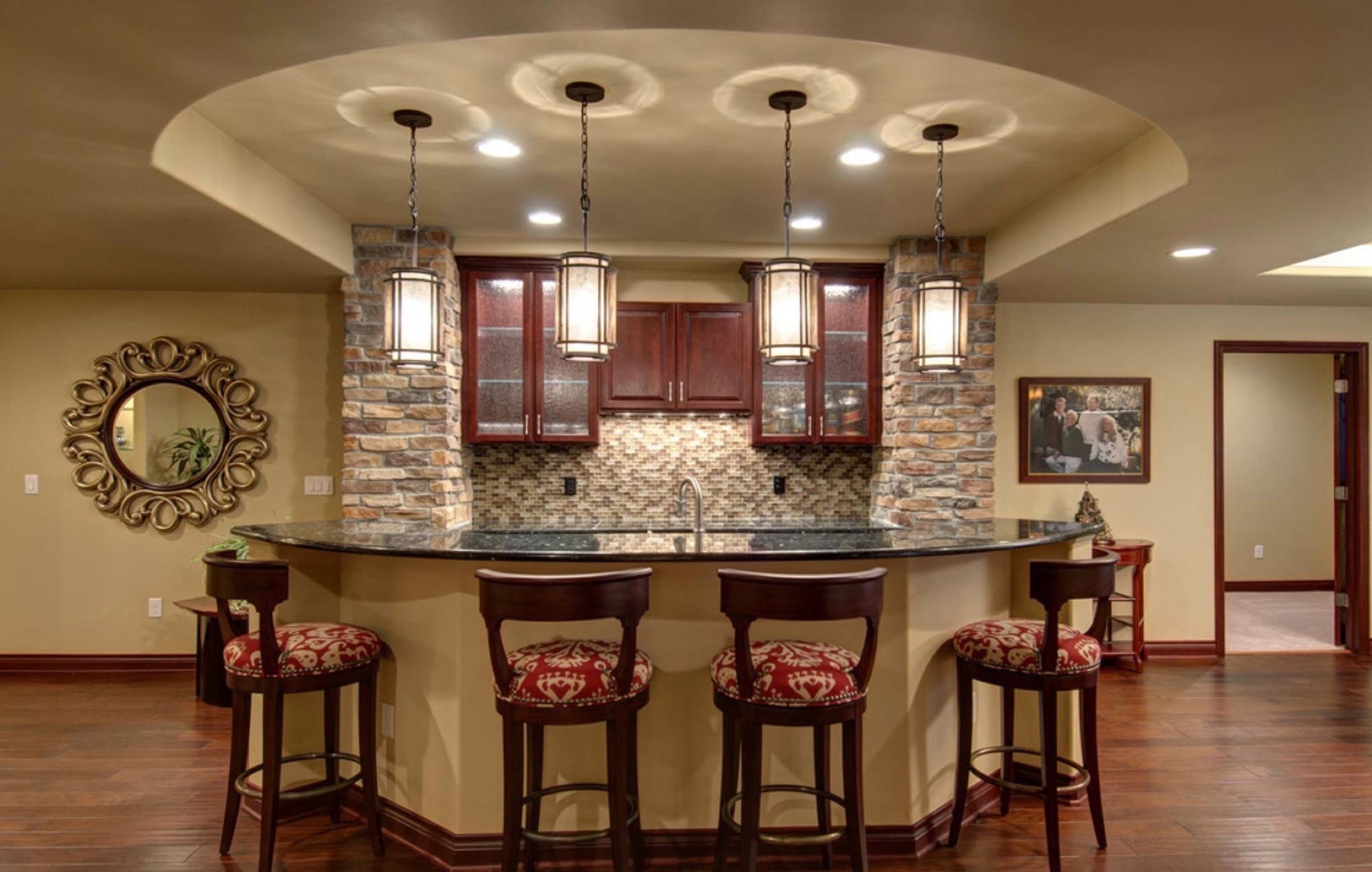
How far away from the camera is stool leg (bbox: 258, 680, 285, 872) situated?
2.52m

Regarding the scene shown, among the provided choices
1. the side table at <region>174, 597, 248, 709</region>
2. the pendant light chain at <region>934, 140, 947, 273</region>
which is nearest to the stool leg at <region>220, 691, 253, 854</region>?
the side table at <region>174, 597, 248, 709</region>

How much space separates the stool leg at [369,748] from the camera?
269 centimetres

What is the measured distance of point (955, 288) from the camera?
3.03 m

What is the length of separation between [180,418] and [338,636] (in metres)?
3.22

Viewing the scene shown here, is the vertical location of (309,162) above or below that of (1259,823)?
above

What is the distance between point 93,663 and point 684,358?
4014 millimetres

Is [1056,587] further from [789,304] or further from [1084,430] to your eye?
[1084,430]

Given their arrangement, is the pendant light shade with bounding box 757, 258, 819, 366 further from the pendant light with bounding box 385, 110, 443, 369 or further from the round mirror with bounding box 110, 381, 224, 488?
the round mirror with bounding box 110, 381, 224, 488

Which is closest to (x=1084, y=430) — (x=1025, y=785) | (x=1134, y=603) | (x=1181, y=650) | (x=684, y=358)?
(x=1134, y=603)

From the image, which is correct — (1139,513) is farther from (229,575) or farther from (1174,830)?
(229,575)

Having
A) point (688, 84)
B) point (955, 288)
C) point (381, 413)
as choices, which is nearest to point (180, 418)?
point (381, 413)

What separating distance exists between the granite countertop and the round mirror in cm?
226

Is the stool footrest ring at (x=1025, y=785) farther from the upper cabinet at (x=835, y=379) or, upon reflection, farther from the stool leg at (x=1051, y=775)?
the upper cabinet at (x=835, y=379)

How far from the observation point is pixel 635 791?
8.48 ft
